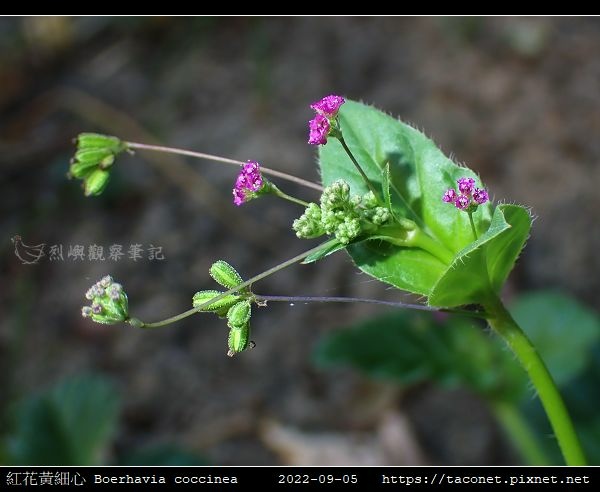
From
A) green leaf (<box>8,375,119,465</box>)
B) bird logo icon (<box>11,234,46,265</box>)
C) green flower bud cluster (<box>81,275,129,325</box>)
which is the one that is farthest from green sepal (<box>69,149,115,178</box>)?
bird logo icon (<box>11,234,46,265</box>)

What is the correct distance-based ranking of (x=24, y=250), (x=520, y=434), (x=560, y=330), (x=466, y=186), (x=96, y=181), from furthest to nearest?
(x=24, y=250) < (x=560, y=330) < (x=520, y=434) < (x=96, y=181) < (x=466, y=186)

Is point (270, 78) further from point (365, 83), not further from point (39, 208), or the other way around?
point (39, 208)

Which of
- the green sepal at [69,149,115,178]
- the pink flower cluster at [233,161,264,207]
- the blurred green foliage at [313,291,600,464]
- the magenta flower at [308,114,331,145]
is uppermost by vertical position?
the blurred green foliage at [313,291,600,464]

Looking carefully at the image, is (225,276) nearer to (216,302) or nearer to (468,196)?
(216,302)

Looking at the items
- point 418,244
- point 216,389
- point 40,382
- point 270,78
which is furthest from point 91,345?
point 418,244

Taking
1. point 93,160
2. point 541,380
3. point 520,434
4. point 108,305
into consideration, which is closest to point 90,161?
point 93,160

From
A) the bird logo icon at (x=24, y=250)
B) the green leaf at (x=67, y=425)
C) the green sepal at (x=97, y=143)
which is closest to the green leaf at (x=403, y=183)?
the green sepal at (x=97, y=143)

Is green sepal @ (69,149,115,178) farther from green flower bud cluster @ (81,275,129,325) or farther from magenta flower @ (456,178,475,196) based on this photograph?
magenta flower @ (456,178,475,196)
